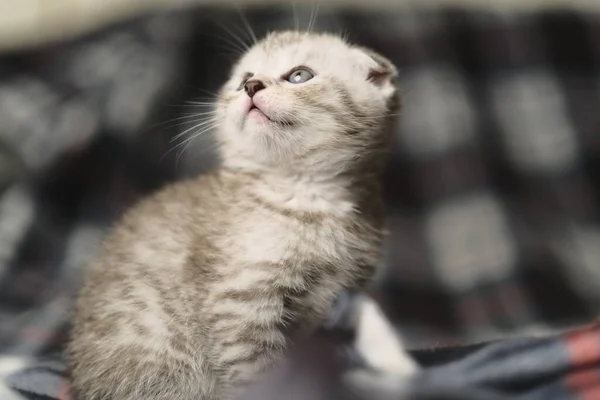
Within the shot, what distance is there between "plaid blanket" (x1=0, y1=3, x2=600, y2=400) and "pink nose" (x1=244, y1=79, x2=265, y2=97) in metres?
0.41

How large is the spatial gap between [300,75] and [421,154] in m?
0.81

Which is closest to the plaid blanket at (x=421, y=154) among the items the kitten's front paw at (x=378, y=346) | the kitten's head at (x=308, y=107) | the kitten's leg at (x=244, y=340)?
the kitten's front paw at (x=378, y=346)

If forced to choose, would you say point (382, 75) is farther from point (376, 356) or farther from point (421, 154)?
point (421, 154)

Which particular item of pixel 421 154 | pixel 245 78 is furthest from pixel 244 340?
pixel 421 154

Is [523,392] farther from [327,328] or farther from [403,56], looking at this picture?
[403,56]

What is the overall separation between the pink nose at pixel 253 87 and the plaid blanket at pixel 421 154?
41 cm

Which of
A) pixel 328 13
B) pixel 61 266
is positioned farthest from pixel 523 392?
pixel 328 13

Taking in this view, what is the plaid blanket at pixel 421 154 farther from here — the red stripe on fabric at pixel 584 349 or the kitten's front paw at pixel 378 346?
the red stripe on fabric at pixel 584 349

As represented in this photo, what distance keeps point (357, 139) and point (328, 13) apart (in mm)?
913

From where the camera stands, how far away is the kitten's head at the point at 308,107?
810 mm

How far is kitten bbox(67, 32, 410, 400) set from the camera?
0.76m

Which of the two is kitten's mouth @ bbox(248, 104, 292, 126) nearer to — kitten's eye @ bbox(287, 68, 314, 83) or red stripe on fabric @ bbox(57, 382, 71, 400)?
kitten's eye @ bbox(287, 68, 314, 83)

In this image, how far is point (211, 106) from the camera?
3.26 feet

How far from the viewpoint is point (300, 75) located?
85cm
